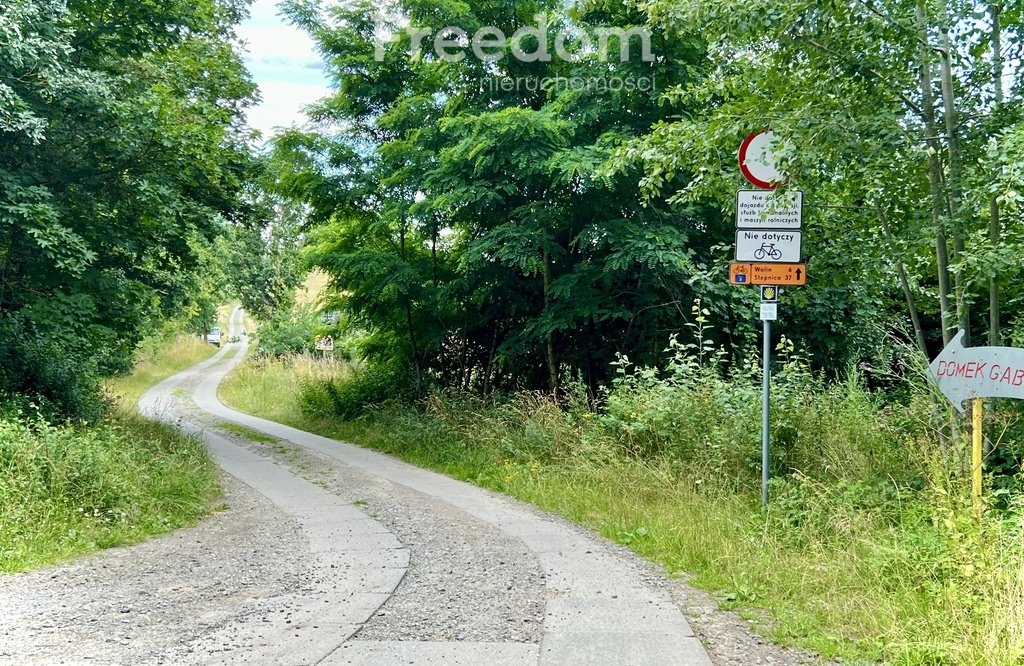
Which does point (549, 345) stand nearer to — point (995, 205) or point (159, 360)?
point (995, 205)

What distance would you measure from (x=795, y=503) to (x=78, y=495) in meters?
6.61

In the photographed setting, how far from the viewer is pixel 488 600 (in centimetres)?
545

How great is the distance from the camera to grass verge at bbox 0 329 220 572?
7.01 meters

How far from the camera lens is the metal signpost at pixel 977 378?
502 centimetres

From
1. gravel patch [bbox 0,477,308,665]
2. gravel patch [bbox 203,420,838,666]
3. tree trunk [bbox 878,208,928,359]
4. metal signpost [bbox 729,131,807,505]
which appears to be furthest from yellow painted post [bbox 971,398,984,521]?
gravel patch [bbox 0,477,308,665]

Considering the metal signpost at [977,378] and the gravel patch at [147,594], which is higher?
the metal signpost at [977,378]

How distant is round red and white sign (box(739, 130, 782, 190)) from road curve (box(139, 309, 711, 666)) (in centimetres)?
332

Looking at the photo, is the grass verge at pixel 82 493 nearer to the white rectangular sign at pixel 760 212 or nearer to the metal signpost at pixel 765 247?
the metal signpost at pixel 765 247

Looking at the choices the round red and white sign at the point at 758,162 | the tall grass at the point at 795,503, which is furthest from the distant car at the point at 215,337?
the round red and white sign at the point at 758,162

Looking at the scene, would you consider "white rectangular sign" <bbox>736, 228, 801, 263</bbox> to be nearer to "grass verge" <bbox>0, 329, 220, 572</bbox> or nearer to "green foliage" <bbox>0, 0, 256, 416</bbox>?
"grass verge" <bbox>0, 329, 220, 572</bbox>

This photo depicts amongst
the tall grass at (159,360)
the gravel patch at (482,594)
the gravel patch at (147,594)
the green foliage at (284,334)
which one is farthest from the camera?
the green foliage at (284,334)

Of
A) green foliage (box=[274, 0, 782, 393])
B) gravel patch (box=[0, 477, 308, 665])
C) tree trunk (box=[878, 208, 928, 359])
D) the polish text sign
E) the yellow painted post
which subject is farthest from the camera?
green foliage (box=[274, 0, 782, 393])

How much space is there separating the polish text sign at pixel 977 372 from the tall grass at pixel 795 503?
443mm

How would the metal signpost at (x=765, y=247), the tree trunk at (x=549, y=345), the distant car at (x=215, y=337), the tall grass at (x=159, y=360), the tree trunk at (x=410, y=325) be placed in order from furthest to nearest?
the distant car at (x=215, y=337)
the tall grass at (x=159, y=360)
the tree trunk at (x=410, y=325)
the tree trunk at (x=549, y=345)
the metal signpost at (x=765, y=247)
